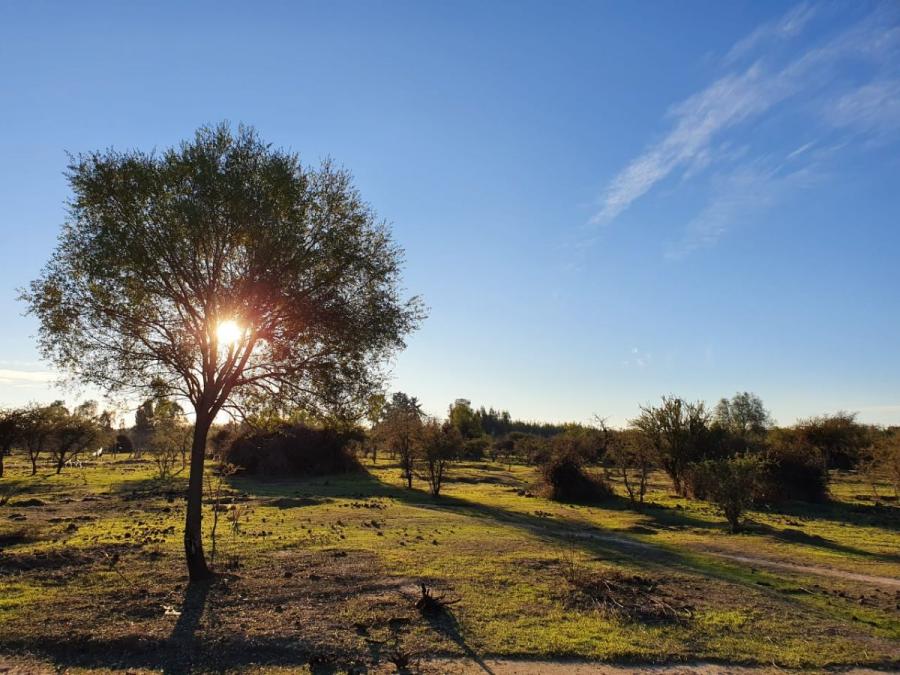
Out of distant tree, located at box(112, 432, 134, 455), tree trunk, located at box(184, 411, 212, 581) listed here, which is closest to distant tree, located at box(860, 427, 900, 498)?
tree trunk, located at box(184, 411, 212, 581)

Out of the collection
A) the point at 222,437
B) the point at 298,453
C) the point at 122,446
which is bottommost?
the point at 298,453

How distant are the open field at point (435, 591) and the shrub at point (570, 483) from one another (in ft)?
37.9

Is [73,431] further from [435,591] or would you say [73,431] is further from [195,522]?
[435,591]

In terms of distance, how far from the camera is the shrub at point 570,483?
40.0 m

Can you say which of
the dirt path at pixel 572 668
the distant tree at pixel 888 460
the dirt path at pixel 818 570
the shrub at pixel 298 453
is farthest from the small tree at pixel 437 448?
the dirt path at pixel 572 668

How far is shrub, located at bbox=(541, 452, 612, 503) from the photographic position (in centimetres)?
3997

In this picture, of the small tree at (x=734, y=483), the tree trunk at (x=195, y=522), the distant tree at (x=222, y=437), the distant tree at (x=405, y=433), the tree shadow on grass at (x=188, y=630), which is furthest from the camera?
the distant tree at (x=222, y=437)

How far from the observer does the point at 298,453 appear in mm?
58438

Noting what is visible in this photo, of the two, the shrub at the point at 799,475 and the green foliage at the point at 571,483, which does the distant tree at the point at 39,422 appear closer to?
the green foliage at the point at 571,483

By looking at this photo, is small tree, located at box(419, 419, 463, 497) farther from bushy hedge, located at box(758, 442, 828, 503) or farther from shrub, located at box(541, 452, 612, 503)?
bushy hedge, located at box(758, 442, 828, 503)

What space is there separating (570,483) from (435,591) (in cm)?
2812

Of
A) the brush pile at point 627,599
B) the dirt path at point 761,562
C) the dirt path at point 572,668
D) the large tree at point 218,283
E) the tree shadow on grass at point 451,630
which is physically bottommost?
the dirt path at point 572,668

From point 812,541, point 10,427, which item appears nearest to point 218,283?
point 812,541

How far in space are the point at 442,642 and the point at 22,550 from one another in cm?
1615
